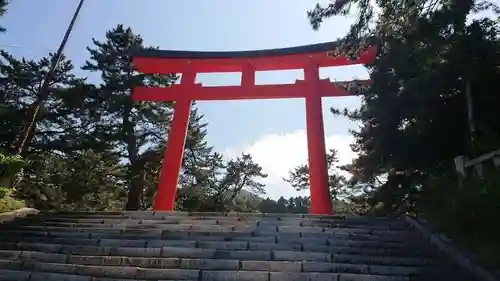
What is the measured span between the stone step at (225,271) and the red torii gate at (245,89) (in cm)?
529

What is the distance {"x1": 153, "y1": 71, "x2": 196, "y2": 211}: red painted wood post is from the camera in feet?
34.2

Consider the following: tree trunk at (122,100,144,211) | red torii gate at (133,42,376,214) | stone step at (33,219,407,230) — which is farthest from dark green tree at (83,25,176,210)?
stone step at (33,219,407,230)

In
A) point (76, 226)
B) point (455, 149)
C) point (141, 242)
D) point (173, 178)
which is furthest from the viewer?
point (173, 178)

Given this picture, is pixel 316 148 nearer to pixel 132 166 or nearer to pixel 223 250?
pixel 223 250

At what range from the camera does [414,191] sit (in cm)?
880

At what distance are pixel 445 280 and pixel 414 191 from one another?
518 cm

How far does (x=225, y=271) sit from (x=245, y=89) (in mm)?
7251

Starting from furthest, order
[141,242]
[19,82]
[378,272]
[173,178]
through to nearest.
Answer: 1. [19,82]
2. [173,178]
3. [141,242]
4. [378,272]

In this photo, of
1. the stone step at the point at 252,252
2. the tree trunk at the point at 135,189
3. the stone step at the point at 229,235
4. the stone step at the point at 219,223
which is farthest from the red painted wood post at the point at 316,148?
the tree trunk at the point at 135,189

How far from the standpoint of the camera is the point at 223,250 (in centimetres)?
511

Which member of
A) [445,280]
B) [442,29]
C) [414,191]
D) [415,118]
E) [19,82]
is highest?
[19,82]

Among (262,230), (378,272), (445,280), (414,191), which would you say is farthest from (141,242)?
(414,191)

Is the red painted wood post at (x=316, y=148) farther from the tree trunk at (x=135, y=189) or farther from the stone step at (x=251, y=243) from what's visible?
the tree trunk at (x=135, y=189)

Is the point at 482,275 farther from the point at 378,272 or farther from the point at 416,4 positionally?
the point at 416,4
